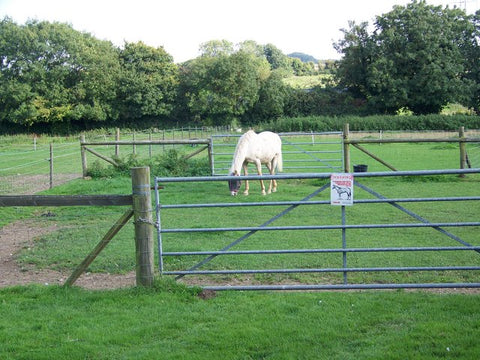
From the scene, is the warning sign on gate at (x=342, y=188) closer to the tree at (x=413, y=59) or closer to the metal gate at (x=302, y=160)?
the metal gate at (x=302, y=160)

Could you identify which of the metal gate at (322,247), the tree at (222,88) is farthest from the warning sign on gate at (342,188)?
the tree at (222,88)

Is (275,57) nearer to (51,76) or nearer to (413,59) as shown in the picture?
(413,59)

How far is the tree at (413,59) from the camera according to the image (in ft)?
156

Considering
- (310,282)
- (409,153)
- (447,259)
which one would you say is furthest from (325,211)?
(409,153)

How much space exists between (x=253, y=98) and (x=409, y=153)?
3072 centimetres

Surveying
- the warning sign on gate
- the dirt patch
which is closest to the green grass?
the dirt patch

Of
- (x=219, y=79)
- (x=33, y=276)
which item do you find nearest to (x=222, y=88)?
(x=219, y=79)

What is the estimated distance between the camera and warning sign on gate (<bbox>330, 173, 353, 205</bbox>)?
5570 mm

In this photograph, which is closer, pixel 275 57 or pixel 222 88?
pixel 222 88

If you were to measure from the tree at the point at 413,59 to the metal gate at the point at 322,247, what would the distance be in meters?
39.8

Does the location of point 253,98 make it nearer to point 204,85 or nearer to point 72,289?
point 204,85

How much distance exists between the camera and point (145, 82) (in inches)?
2105

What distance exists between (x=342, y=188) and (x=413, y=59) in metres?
46.9

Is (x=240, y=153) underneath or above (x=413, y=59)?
underneath
